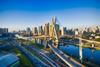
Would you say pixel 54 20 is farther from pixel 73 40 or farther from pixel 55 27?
pixel 73 40

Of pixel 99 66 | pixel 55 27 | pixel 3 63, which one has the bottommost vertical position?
pixel 99 66

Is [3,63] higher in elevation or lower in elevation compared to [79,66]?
higher

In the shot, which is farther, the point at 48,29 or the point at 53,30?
the point at 48,29

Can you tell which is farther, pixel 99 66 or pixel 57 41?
pixel 57 41

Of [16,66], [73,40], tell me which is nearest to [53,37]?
[73,40]

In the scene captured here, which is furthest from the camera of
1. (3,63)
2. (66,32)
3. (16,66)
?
(66,32)

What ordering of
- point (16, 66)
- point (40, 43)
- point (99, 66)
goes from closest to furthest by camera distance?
point (16, 66), point (99, 66), point (40, 43)

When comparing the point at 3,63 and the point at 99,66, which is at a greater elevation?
the point at 3,63

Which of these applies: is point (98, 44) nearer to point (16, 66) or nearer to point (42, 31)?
point (42, 31)

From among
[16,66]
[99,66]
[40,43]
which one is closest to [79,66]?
[99,66]
